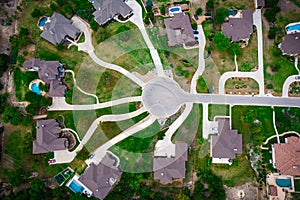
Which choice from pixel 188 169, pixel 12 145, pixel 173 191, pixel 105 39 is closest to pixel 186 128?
pixel 188 169

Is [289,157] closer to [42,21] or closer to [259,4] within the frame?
[259,4]

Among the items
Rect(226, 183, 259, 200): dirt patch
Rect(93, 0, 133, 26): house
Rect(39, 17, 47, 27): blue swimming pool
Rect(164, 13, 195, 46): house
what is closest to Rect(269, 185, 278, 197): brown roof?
Rect(226, 183, 259, 200): dirt patch

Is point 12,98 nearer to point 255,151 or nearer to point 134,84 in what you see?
point 134,84

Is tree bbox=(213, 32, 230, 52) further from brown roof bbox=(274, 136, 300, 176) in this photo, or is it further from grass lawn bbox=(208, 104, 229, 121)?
brown roof bbox=(274, 136, 300, 176)

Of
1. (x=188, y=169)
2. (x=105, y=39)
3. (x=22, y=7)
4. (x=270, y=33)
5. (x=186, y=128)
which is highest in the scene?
(x=22, y=7)

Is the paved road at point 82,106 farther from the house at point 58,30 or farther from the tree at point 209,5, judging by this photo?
the tree at point 209,5

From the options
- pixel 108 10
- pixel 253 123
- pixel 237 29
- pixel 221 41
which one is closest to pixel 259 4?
pixel 237 29
